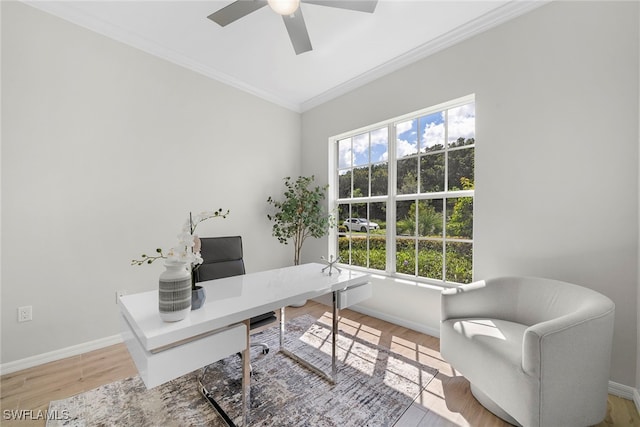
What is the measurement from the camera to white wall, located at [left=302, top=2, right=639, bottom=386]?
1646 mm

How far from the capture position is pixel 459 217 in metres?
2.46

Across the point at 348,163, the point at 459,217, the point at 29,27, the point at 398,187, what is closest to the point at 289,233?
the point at 348,163

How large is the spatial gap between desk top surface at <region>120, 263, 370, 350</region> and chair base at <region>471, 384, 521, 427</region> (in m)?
0.95

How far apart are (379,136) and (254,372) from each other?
8.76ft

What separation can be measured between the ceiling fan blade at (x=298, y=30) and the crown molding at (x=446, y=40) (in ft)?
3.67

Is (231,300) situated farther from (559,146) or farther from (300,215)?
(559,146)

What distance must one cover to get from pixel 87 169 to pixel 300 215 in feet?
6.83

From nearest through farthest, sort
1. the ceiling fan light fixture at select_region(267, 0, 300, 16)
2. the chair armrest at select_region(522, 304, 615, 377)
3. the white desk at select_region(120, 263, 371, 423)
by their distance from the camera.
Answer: the white desk at select_region(120, 263, 371, 423) → the chair armrest at select_region(522, 304, 615, 377) → the ceiling fan light fixture at select_region(267, 0, 300, 16)

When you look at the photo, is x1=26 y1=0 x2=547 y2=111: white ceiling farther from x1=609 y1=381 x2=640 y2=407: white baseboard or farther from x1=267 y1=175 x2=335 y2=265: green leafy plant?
x1=609 y1=381 x2=640 y2=407: white baseboard

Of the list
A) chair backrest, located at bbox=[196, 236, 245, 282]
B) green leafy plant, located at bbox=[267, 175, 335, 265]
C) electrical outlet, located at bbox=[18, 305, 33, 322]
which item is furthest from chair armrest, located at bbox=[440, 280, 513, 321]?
electrical outlet, located at bbox=[18, 305, 33, 322]

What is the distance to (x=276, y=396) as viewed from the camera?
1.67 metres

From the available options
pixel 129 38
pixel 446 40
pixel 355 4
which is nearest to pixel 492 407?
pixel 355 4

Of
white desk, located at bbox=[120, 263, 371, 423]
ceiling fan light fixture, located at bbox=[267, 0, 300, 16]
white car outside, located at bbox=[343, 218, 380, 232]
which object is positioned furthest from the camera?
white car outside, located at bbox=[343, 218, 380, 232]

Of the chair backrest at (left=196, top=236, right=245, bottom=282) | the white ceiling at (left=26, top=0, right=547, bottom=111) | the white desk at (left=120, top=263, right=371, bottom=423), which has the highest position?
the white ceiling at (left=26, top=0, right=547, bottom=111)
